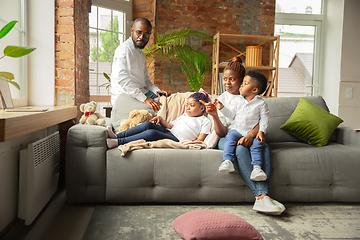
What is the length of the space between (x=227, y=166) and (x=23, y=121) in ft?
3.90

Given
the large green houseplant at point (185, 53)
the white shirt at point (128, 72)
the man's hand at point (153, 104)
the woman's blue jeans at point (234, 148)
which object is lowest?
the woman's blue jeans at point (234, 148)

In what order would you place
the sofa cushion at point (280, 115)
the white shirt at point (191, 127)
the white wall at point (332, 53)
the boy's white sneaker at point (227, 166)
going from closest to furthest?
the boy's white sneaker at point (227, 166), the white shirt at point (191, 127), the sofa cushion at point (280, 115), the white wall at point (332, 53)

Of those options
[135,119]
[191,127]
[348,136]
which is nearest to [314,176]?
[348,136]

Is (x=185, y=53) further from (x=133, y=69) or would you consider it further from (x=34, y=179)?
(x=34, y=179)

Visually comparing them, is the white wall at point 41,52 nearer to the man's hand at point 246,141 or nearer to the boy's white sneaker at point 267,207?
the man's hand at point 246,141

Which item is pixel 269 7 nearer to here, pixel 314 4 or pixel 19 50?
pixel 314 4

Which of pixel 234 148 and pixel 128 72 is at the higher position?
pixel 128 72

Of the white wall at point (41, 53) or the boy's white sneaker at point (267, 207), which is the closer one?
the boy's white sneaker at point (267, 207)

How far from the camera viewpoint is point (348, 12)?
4.36 meters

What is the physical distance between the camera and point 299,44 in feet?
16.2

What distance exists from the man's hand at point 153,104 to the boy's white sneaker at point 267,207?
1.20m

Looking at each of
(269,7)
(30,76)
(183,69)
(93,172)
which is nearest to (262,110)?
(93,172)

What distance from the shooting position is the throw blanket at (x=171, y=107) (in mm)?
2551

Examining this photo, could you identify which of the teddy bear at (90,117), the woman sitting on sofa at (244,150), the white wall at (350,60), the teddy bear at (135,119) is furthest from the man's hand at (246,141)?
the white wall at (350,60)
